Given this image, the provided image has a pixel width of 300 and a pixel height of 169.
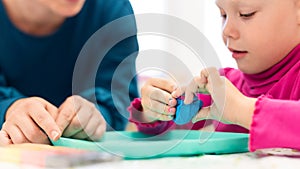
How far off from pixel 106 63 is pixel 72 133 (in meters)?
0.39

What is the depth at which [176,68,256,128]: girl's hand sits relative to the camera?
0.72 metres

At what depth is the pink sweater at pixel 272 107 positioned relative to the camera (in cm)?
69

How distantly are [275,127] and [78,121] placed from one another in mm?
293

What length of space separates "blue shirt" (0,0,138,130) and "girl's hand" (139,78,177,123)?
0.65 feet

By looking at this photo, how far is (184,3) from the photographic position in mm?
2084

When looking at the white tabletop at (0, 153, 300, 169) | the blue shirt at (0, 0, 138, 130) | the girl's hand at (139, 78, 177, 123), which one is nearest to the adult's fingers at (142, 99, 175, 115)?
the girl's hand at (139, 78, 177, 123)

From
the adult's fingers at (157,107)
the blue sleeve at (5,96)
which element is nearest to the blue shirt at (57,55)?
the blue sleeve at (5,96)

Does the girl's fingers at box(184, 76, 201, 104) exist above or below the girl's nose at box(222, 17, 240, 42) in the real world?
below

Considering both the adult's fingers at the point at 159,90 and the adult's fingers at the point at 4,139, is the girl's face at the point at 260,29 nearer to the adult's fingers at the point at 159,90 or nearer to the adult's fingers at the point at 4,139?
the adult's fingers at the point at 159,90

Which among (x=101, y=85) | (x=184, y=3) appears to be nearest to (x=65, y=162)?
(x=101, y=85)

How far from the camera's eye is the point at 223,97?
0.73 m

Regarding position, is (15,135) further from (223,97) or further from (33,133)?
(223,97)

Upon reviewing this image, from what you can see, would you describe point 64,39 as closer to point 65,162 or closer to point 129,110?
point 129,110

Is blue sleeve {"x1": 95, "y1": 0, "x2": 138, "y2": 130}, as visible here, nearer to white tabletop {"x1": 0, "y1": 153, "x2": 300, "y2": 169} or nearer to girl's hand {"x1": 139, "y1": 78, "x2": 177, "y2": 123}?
girl's hand {"x1": 139, "y1": 78, "x2": 177, "y2": 123}
